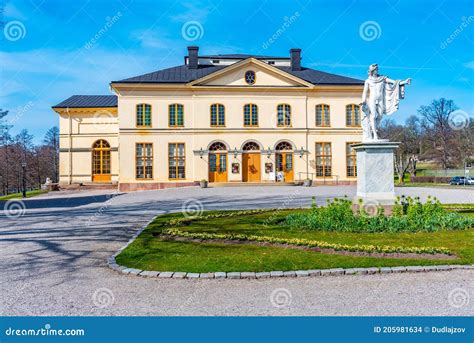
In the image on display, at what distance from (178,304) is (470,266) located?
211 inches

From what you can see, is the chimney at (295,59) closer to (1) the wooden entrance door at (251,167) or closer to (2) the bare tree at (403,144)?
(1) the wooden entrance door at (251,167)

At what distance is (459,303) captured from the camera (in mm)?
5324

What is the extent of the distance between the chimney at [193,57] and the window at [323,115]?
41.0ft

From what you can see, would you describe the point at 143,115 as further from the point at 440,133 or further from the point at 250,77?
the point at 440,133

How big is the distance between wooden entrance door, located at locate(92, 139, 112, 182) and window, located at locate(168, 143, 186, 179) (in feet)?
22.1

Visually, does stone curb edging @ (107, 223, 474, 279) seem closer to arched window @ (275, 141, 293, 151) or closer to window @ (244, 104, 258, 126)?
arched window @ (275, 141, 293, 151)

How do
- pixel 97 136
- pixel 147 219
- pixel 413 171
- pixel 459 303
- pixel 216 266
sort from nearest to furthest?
1. pixel 459 303
2. pixel 216 266
3. pixel 147 219
4. pixel 97 136
5. pixel 413 171

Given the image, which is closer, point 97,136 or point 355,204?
point 355,204

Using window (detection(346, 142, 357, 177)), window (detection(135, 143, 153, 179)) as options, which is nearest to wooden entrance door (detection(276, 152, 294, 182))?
window (detection(346, 142, 357, 177))

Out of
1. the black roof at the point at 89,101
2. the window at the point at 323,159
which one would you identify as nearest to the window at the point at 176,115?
the black roof at the point at 89,101

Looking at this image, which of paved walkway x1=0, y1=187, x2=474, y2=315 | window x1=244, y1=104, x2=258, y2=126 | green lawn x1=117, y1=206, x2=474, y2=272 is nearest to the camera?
paved walkway x1=0, y1=187, x2=474, y2=315

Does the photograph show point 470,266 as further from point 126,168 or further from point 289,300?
point 126,168

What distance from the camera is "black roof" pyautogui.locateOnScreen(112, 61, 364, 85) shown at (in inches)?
1348

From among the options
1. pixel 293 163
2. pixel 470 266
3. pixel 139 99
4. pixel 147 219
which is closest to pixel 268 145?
pixel 293 163
